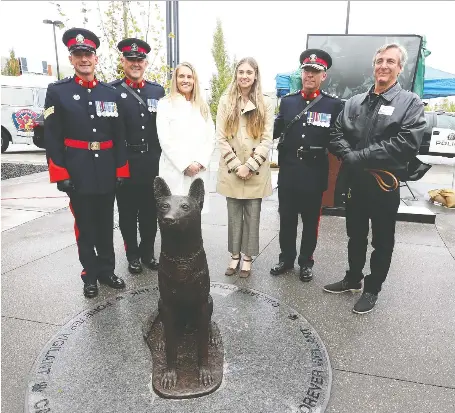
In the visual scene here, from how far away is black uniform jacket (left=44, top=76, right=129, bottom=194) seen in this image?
3.45 m

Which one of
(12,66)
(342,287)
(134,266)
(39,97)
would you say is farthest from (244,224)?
(12,66)

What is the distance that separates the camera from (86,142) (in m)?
3.56

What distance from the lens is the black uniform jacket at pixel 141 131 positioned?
13.1ft

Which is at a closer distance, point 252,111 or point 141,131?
point 252,111

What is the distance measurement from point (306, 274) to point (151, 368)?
208 cm

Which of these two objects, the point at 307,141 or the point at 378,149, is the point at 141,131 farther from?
the point at 378,149

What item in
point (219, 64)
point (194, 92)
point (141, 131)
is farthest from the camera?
point (219, 64)

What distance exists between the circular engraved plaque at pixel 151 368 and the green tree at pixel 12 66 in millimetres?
32755

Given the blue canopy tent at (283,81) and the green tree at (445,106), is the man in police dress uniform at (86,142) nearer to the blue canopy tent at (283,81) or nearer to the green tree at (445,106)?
the blue canopy tent at (283,81)

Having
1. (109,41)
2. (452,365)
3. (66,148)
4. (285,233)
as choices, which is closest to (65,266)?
(66,148)

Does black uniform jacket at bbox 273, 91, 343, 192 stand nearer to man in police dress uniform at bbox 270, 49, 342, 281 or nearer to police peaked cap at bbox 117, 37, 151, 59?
man in police dress uniform at bbox 270, 49, 342, 281

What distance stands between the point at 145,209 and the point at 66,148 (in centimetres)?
114

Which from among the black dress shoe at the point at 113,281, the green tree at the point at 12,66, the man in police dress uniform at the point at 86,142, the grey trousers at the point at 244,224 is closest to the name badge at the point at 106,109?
the man in police dress uniform at the point at 86,142

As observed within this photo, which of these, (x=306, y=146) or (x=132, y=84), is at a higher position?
(x=132, y=84)
